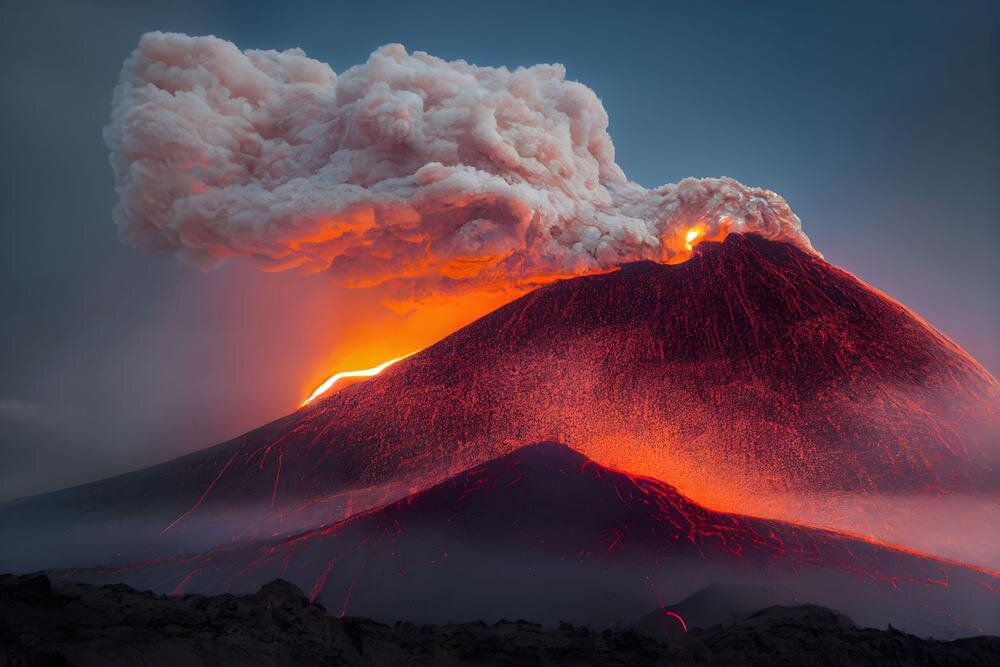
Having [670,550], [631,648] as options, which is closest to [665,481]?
[670,550]

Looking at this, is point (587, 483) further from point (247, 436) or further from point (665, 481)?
point (247, 436)

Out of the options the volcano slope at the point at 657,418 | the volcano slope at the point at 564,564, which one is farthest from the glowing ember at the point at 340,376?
the volcano slope at the point at 564,564

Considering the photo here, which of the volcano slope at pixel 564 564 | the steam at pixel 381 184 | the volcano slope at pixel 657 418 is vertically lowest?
the volcano slope at pixel 564 564

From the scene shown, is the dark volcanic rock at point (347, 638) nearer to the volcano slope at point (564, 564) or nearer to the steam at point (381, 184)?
the volcano slope at point (564, 564)

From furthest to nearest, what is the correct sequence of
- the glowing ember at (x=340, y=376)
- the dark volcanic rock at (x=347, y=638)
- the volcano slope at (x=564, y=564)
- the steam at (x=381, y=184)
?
the glowing ember at (x=340, y=376), the steam at (x=381, y=184), the volcano slope at (x=564, y=564), the dark volcanic rock at (x=347, y=638)

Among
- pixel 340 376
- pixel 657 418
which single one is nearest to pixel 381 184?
pixel 340 376

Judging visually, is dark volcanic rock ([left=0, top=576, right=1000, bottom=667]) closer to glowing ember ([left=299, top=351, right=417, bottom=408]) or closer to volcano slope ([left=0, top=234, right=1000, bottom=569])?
volcano slope ([left=0, top=234, right=1000, bottom=569])

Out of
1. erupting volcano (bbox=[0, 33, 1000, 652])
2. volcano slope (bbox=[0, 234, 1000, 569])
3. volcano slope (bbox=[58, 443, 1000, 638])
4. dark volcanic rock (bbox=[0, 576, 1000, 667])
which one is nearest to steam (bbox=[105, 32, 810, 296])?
erupting volcano (bbox=[0, 33, 1000, 652])

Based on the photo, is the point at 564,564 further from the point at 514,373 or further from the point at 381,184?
the point at 381,184
